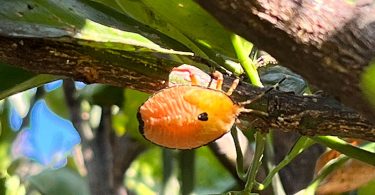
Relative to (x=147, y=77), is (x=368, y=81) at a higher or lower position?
higher

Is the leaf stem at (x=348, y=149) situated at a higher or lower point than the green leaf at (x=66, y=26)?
lower

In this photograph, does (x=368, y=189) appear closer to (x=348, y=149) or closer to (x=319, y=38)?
(x=348, y=149)

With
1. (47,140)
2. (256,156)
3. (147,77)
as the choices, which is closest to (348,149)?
(256,156)

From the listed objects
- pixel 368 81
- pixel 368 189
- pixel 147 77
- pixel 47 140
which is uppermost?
pixel 368 81

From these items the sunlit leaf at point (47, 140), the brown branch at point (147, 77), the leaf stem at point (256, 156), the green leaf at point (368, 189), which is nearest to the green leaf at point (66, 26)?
the brown branch at point (147, 77)

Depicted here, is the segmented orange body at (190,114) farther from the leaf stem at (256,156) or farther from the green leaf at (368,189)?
the green leaf at (368,189)

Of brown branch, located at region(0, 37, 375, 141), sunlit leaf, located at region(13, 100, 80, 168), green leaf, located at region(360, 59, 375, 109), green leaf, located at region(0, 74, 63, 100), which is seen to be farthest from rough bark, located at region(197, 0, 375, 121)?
sunlit leaf, located at region(13, 100, 80, 168)

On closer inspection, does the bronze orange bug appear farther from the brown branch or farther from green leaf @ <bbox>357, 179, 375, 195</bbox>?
green leaf @ <bbox>357, 179, 375, 195</bbox>
